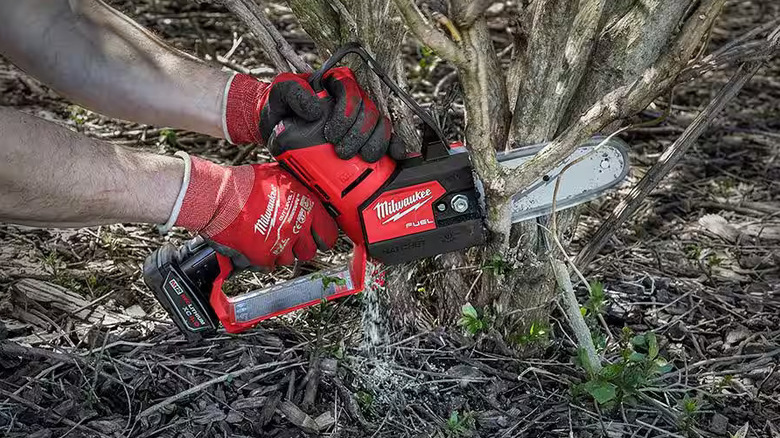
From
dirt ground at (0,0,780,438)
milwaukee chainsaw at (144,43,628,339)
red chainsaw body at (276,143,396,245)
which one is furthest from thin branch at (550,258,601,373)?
red chainsaw body at (276,143,396,245)

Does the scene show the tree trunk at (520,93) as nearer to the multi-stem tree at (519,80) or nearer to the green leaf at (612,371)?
the multi-stem tree at (519,80)

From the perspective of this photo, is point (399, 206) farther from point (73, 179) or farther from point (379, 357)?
point (73, 179)

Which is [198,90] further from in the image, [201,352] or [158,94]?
[201,352]

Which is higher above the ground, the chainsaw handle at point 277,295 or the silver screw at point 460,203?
the silver screw at point 460,203

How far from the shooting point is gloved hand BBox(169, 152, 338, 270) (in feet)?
7.93

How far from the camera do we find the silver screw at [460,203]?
2.36 metres

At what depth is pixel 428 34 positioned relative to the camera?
1812mm

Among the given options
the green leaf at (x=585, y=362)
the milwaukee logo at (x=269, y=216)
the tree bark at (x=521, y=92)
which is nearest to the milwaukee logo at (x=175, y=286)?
the milwaukee logo at (x=269, y=216)

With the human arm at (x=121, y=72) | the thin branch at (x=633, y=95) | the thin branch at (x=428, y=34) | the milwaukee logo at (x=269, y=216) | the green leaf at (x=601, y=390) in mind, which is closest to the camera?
the thin branch at (x=428, y=34)

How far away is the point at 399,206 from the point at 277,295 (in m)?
0.48

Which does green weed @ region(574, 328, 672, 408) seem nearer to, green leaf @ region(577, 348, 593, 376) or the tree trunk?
green leaf @ region(577, 348, 593, 376)

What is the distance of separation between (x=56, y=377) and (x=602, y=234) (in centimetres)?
167

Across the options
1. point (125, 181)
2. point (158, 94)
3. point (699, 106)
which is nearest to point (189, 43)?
point (158, 94)

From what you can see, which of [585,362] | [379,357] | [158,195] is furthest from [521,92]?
[158,195]
